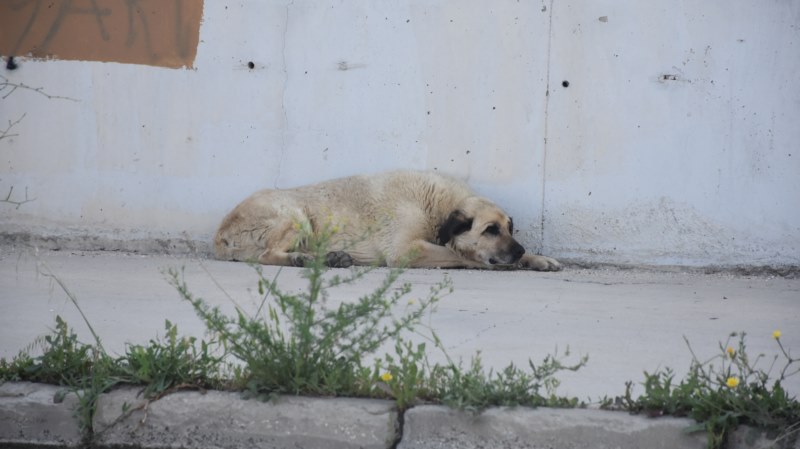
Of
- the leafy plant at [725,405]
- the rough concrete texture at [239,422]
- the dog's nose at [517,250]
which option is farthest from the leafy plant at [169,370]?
the dog's nose at [517,250]

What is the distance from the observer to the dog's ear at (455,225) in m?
6.75

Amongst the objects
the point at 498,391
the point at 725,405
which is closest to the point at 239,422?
the point at 498,391

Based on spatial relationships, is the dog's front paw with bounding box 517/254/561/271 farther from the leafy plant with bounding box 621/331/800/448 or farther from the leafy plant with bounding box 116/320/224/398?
the leafy plant with bounding box 116/320/224/398

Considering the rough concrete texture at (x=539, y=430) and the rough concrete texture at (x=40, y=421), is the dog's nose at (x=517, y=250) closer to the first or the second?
the rough concrete texture at (x=539, y=430)

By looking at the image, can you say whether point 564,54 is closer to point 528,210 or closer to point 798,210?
point 528,210

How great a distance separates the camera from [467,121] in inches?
270

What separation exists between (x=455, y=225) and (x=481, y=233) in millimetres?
210

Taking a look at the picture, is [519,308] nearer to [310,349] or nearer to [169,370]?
[310,349]

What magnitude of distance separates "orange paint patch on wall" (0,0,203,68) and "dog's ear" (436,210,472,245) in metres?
2.14

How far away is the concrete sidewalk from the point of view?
3955 mm

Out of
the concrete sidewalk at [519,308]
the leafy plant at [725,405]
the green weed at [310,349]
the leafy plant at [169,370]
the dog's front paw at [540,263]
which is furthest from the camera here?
the dog's front paw at [540,263]

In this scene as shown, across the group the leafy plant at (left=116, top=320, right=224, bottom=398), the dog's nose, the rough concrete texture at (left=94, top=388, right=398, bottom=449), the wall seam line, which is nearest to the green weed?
the rough concrete texture at (left=94, top=388, right=398, bottom=449)

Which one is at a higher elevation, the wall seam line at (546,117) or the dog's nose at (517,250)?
the wall seam line at (546,117)

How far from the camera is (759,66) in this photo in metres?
6.48
